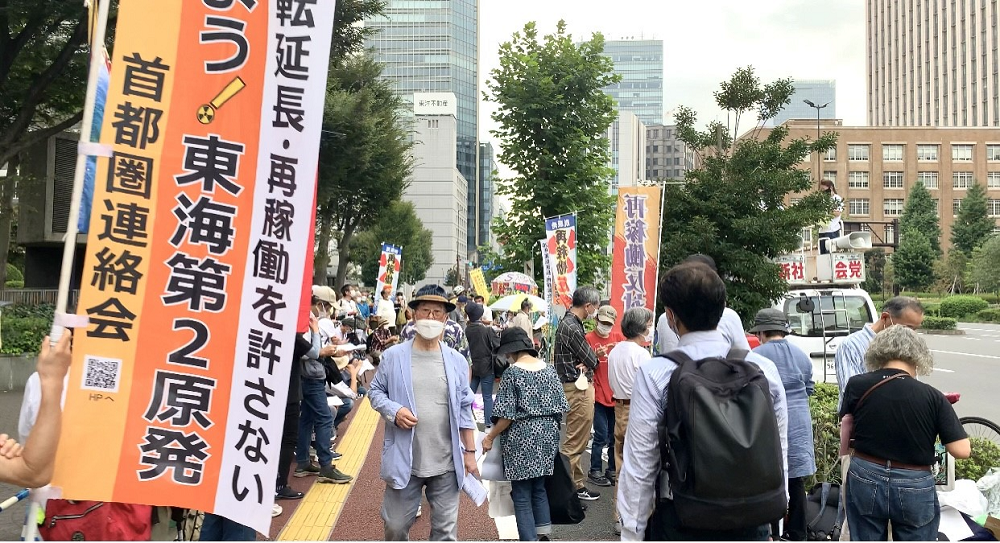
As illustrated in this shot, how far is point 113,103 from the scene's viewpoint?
2928mm

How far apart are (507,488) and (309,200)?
10.6ft

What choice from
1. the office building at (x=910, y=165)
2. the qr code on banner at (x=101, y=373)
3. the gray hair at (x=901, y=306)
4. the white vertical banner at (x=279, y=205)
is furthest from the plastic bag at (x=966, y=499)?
the office building at (x=910, y=165)

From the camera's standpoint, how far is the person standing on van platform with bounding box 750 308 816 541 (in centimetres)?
577

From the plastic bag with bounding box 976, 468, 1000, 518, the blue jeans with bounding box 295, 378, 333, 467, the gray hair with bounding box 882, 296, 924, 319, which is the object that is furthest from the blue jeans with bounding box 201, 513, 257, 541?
the plastic bag with bounding box 976, 468, 1000, 518

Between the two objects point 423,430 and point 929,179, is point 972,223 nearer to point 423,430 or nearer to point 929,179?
point 929,179

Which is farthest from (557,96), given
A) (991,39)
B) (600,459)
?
(991,39)

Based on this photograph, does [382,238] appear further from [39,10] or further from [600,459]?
[600,459]

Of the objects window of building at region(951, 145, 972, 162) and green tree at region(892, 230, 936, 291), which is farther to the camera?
window of building at region(951, 145, 972, 162)

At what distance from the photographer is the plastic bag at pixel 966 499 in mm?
5309

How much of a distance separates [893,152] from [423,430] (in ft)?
287

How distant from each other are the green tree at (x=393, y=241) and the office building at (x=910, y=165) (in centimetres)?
4160

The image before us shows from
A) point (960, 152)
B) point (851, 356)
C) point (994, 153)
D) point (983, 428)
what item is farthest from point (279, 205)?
point (994, 153)

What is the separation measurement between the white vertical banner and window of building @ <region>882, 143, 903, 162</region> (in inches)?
3481

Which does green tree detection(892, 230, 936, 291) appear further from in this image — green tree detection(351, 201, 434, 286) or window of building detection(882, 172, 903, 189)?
green tree detection(351, 201, 434, 286)
